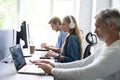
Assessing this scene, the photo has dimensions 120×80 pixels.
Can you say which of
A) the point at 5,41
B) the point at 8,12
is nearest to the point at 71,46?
the point at 5,41

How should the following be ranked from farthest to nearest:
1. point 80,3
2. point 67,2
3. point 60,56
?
point 67,2 → point 80,3 → point 60,56

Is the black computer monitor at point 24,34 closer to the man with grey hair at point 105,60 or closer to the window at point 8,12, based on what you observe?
the man with grey hair at point 105,60

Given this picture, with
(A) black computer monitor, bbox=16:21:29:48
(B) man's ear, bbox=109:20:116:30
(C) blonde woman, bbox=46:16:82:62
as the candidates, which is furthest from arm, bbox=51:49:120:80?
(A) black computer monitor, bbox=16:21:29:48

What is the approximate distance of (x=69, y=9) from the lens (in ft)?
14.5

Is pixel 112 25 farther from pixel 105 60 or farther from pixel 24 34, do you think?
pixel 24 34

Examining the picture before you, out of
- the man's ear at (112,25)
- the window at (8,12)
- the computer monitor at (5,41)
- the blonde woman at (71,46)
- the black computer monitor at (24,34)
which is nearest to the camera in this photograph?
the man's ear at (112,25)

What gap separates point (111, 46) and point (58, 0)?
3221 millimetres

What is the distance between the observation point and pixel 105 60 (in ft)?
4.01

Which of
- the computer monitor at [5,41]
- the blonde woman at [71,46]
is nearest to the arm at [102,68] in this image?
the computer monitor at [5,41]

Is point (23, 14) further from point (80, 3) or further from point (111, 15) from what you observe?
point (111, 15)

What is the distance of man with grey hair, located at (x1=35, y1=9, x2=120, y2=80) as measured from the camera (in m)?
1.22

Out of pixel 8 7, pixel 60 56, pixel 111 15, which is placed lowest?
pixel 60 56

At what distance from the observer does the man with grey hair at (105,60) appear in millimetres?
1217

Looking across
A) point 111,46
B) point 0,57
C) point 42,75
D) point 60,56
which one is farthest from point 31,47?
point 111,46
